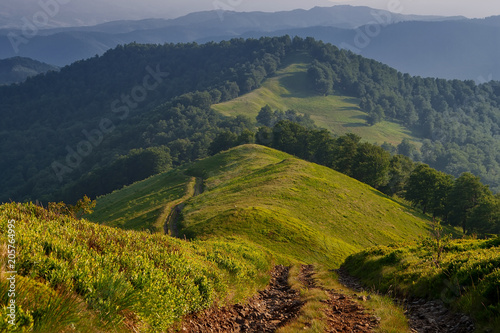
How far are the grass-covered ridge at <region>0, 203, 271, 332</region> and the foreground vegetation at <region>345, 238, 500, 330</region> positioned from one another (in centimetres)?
885

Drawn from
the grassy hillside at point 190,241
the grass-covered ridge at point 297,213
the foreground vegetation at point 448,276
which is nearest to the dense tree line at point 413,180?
the grass-covered ridge at point 297,213

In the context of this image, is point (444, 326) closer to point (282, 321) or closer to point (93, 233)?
point (282, 321)

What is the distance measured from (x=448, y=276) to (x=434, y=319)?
3424 millimetres

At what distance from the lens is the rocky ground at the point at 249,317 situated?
33.1 ft

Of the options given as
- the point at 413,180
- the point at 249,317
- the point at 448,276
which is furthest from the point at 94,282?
the point at 413,180

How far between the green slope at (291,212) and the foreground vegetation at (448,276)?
12.6 meters

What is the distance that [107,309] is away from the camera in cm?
670

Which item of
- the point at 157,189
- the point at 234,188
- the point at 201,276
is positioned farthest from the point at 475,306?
the point at 157,189

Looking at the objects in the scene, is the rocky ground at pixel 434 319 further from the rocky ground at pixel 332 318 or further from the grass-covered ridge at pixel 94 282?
the grass-covered ridge at pixel 94 282

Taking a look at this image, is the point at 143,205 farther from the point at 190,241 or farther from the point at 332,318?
the point at 332,318

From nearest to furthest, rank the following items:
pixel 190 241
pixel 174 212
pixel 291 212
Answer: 1. pixel 190 241
2. pixel 291 212
3. pixel 174 212

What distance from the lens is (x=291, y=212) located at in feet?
152

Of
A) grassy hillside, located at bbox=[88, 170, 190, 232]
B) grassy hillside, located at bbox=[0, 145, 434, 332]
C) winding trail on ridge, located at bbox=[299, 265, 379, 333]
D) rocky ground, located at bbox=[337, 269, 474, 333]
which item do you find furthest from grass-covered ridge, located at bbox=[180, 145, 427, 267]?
rocky ground, located at bbox=[337, 269, 474, 333]

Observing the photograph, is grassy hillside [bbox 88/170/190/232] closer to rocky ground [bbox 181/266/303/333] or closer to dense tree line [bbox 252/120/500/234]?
rocky ground [bbox 181/266/303/333]
